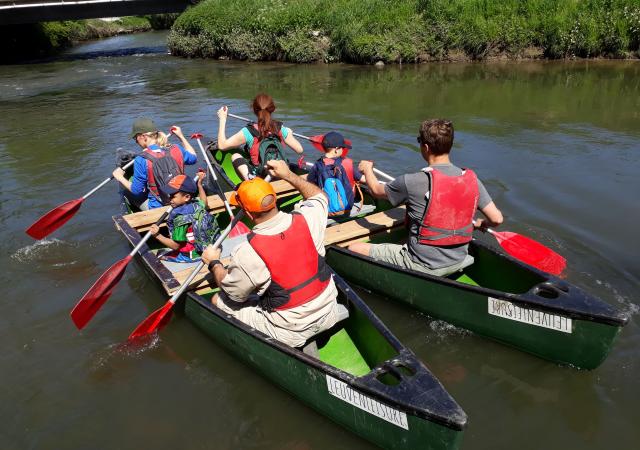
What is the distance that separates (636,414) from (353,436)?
217cm

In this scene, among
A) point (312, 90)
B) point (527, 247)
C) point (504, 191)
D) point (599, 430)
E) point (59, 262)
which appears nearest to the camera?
point (599, 430)

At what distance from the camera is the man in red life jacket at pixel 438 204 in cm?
451

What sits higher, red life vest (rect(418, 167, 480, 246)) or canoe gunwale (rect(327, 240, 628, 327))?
red life vest (rect(418, 167, 480, 246))

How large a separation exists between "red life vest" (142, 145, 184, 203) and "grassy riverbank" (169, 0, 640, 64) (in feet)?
50.5

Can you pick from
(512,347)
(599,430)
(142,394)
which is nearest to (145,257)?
(142,394)

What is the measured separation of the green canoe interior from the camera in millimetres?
4168

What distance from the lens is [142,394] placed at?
14.9ft

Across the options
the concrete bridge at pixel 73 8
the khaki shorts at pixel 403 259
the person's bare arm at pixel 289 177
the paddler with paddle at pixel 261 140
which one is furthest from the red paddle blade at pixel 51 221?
the concrete bridge at pixel 73 8

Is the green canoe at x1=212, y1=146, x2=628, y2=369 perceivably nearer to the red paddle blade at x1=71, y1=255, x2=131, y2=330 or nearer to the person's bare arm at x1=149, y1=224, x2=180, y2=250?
the person's bare arm at x1=149, y1=224, x2=180, y2=250

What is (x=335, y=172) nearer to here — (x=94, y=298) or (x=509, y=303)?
(x=509, y=303)

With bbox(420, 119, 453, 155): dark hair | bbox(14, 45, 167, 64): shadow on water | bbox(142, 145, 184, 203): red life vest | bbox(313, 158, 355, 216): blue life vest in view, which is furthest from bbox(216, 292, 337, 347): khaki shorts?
bbox(14, 45, 167, 64): shadow on water

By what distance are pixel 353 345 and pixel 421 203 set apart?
1.42 meters

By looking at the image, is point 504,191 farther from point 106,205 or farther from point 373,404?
point 106,205

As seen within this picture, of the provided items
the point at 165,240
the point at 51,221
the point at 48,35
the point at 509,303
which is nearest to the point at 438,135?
the point at 509,303
